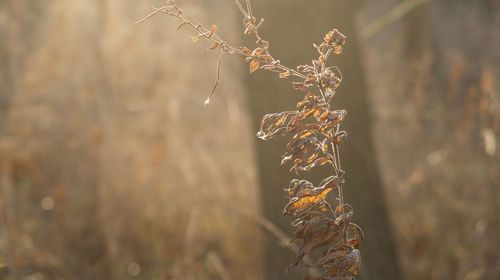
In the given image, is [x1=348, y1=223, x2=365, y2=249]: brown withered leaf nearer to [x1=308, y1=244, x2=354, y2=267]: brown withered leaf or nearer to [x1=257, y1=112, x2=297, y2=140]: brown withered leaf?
[x1=308, y1=244, x2=354, y2=267]: brown withered leaf

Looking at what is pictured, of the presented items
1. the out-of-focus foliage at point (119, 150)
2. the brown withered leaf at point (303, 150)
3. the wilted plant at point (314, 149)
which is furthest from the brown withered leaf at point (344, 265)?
the out-of-focus foliage at point (119, 150)

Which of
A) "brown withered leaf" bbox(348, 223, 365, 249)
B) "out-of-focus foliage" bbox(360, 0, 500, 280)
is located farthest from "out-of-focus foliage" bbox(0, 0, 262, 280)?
"brown withered leaf" bbox(348, 223, 365, 249)

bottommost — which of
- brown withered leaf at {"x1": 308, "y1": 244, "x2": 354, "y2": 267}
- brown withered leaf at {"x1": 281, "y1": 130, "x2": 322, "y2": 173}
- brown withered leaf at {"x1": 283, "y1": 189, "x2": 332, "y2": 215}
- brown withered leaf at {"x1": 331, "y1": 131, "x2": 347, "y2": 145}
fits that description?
brown withered leaf at {"x1": 308, "y1": 244, "x2": 354, "y2": 267}

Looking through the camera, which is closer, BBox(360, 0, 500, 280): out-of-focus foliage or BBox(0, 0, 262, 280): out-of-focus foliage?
BBox(360, 0, 500, 280): out-of-focus foliage

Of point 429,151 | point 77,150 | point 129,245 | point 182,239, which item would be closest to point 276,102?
point 182,239

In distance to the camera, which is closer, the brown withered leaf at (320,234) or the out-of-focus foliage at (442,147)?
the brown withered leaf at (320,234)

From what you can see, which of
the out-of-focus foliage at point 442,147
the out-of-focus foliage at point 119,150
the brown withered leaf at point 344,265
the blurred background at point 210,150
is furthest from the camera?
A: the out-of-focus foliage at point 119,150

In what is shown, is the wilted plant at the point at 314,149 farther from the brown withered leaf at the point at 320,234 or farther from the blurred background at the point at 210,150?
the blurred background at the point at 210,150
